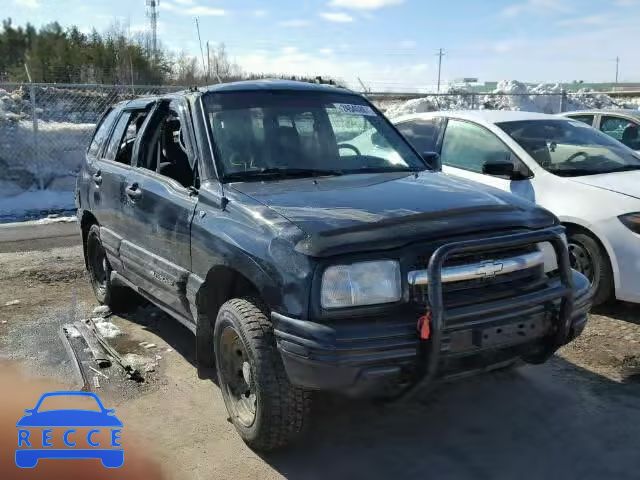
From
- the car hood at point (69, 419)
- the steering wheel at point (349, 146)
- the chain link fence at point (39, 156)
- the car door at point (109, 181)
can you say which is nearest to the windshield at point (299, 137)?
the steering wheel at point (349, 146)

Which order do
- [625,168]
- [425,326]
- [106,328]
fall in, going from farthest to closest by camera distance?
[625,168] → [106,328] → [425,326]

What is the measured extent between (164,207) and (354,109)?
1.57 meters

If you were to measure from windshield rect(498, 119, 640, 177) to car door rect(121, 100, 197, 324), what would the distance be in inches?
130

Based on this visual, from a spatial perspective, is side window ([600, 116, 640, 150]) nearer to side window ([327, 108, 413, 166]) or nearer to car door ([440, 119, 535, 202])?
car door ([440, 119, 535, 202])

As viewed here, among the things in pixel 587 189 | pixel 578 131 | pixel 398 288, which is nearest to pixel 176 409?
pixel 398 288

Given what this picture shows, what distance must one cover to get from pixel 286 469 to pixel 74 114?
15116 mm

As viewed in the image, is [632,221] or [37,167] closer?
[632,221]

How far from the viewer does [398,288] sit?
2.85 meters

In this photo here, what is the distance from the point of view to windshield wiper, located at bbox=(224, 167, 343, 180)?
3756mm

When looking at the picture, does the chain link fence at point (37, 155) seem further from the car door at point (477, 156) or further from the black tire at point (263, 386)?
the black tire at point (263, 386)

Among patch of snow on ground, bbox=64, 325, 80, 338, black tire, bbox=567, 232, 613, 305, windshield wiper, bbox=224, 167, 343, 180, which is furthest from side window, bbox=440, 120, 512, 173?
patch of snow on ground, bbox=64, 325, 80, 338

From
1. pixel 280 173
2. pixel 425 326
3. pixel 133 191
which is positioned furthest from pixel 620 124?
pixel 425 326

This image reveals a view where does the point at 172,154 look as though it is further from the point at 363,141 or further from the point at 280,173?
the point at 363,141

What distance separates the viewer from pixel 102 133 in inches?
230
